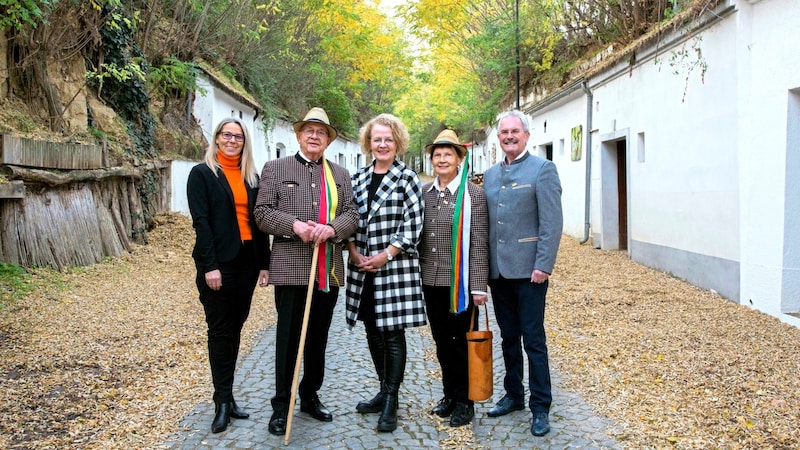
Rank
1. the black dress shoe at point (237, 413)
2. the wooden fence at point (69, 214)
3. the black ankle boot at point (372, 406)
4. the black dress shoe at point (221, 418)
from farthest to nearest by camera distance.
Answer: the wooden fence at point (69, 214) < the black ankle boot at point (372, 406) < the black dress shoe at point (237, 413) < the black dress shoe at point (221, 418)

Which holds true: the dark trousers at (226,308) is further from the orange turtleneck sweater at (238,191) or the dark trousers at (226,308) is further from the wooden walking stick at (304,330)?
the wooden walking stick at (304,330)

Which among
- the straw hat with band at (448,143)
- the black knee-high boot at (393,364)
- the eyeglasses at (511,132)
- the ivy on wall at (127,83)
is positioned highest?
the ivy on wall at (127,83)

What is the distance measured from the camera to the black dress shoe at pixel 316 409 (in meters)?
3.72

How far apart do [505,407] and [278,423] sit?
4.44ft

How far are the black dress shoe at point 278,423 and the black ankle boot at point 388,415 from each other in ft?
1.77

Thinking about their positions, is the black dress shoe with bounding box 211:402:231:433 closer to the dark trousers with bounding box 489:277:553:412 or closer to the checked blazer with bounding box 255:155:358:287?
the checked blazer with bounding box 255:155:358:287

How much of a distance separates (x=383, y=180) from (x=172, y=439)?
184 cm

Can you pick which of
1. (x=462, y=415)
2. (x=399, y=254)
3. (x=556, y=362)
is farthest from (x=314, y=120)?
(x=556, y=362)

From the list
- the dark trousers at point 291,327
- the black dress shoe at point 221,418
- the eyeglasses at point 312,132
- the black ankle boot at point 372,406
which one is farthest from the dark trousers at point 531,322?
the black dress shoe at point 221,418

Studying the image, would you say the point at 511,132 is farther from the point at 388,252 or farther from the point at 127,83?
the point at 127,83

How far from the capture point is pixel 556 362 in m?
4.91

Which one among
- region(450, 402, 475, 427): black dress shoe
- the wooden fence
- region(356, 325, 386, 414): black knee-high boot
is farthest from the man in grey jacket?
the wooden fence

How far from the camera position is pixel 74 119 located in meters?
9.26

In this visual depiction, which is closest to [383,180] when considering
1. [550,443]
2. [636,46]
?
[550,443]
